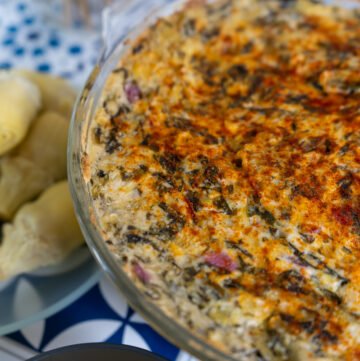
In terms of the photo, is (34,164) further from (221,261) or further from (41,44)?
(41,44)

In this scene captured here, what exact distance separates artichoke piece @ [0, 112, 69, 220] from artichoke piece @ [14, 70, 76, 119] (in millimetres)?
59

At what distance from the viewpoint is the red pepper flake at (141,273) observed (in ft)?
2.67

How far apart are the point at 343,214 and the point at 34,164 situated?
0.70m

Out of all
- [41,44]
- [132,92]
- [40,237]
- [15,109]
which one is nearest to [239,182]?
[132,92]

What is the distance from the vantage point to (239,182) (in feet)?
3.16

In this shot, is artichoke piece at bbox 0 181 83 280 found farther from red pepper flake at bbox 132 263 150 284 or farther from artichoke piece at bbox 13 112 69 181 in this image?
red pepper flake at bbox 132 263 150 284

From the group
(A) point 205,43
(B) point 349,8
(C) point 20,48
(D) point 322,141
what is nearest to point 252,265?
(D) point 322,141

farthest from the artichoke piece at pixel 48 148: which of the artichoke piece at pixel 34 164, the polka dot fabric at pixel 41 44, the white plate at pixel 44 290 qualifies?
the polka dot fabric at pixel 41 44

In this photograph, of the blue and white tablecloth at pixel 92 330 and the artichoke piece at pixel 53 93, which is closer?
the blue and white tablecloth at pixel 92 330

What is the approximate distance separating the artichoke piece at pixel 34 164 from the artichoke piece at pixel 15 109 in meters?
0.03

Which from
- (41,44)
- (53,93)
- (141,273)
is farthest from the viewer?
(41,44)

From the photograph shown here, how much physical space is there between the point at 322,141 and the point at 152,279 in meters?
0.44

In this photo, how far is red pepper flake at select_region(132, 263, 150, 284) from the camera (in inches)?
32.0

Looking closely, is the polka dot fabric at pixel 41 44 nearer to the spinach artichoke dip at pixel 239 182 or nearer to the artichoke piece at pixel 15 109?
the artichoke piece at pixel 15 109
